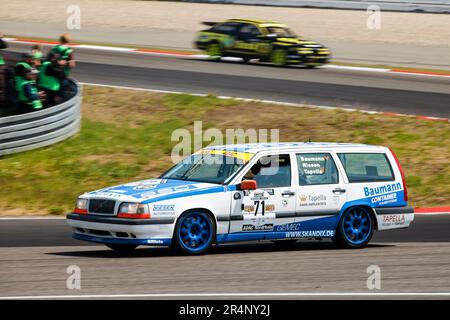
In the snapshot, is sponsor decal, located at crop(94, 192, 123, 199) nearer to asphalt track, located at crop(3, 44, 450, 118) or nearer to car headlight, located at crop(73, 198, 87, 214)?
car headlight, located at crop(73, 198, 87, 214)

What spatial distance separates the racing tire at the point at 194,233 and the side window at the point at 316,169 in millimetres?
1454

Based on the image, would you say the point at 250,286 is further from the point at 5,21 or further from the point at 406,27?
the point at 5,21

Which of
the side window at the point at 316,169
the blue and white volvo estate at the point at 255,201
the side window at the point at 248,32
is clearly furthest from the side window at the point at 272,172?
the side window at the point at 248,32

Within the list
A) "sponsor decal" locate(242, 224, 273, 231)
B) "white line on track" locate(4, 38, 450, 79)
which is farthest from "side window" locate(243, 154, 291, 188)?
"white line on track" locate(4, 38, 450, 79)

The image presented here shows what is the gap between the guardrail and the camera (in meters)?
17.5

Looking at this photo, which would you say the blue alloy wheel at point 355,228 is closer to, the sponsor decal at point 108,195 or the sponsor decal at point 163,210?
the sponsor decal at point 163,210

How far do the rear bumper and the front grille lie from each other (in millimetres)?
3537

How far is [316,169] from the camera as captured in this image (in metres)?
11.8

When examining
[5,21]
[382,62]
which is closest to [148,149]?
[382,62]

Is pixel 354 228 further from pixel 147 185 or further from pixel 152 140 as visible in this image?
pixel 152 140

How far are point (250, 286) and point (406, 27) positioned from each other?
31.5m

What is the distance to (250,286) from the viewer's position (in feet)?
29.8

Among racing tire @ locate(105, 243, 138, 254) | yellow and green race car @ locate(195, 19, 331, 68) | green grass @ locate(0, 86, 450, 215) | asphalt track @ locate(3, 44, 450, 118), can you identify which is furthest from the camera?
yellow and green race car @ locate(195, 19, 331, 68)

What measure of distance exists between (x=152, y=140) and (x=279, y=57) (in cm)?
1012
